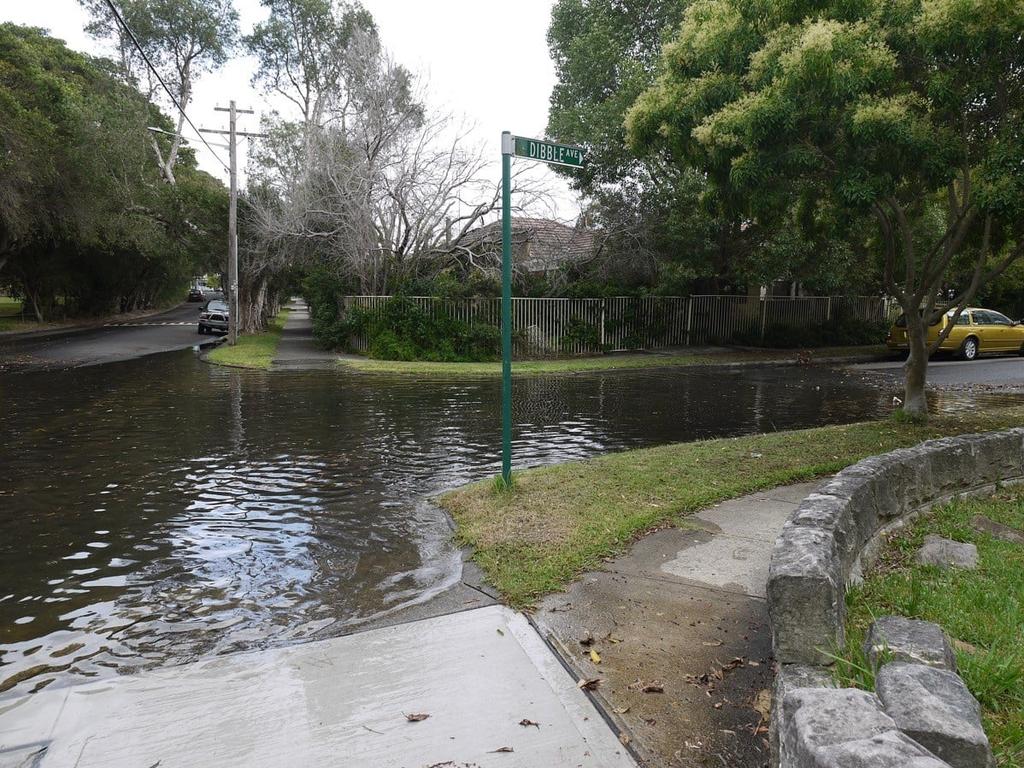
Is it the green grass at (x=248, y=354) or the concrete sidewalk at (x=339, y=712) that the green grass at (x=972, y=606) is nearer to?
the concrete sidewalk at (x=339, y=712)

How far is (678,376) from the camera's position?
19.6 meters

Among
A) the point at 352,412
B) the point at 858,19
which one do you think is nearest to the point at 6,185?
the point at 352,412

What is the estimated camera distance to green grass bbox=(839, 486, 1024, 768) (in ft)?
9.36

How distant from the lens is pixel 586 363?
71.5 ft

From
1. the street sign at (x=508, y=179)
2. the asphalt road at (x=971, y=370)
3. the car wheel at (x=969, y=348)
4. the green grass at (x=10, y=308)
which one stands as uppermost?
the street sign at (x=508, y=179)

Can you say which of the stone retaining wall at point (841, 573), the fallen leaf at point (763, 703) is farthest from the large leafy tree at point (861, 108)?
the fallen leaf at point (763, 703)

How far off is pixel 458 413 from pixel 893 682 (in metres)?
10.8

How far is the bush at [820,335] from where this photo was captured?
26938mm

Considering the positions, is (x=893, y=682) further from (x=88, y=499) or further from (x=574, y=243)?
(x=574, y=243)

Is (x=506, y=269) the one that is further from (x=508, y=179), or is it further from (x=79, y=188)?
(x=79, y=188)

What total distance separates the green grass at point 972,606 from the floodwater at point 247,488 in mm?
2659

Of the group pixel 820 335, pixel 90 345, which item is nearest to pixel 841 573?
pixel 820 335

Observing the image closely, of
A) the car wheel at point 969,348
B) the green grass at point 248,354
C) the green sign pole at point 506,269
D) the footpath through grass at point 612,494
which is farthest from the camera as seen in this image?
the car wheel at point 969,348

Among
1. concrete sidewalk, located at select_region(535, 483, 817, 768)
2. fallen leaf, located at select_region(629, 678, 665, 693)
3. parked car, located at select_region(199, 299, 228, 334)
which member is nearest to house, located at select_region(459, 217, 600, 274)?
parked car, located at select_region(199, 299, 228, 334)
